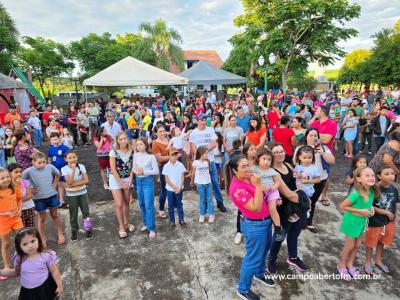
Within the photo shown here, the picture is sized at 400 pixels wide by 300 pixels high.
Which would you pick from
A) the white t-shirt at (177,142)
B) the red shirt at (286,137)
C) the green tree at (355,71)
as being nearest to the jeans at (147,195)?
→ the white t-shirt at (177,142)

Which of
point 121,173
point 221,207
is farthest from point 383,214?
point 121,173

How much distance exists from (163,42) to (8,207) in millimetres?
30315

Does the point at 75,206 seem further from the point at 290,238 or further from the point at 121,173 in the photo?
the point at 290,238

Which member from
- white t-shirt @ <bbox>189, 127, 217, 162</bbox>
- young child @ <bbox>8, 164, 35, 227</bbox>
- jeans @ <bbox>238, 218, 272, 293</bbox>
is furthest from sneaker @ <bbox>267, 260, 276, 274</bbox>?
young child @ <bbox>8, 164, 35, 227</bbox>

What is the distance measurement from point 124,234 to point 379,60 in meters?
29.4

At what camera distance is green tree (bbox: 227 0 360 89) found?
70.8ft

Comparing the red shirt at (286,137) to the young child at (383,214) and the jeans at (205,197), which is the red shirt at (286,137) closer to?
the jeans at (205,197)

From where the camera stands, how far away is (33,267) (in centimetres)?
232

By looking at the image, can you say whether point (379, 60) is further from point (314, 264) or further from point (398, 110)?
point (314, 264)

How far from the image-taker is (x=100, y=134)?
592cm

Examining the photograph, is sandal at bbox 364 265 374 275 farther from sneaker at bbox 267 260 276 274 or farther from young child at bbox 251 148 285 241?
young child at bbox 251 148 285 241

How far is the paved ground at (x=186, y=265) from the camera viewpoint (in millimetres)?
3090

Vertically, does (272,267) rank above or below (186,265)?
above

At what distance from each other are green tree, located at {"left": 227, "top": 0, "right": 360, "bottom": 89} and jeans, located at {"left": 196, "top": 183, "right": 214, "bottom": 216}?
70.6ft
